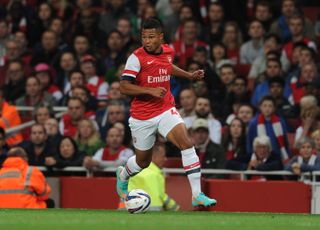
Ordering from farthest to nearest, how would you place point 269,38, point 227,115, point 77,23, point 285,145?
point 77,23 → point 269,38 → point 227,115 → point 285,145

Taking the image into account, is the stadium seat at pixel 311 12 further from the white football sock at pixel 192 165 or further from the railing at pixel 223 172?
the white football sock at pixel 192 165

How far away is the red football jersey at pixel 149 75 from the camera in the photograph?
1356 cm

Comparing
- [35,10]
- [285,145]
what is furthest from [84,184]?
[35,10]

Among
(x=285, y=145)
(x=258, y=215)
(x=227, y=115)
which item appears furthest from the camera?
(x=227, y=115)

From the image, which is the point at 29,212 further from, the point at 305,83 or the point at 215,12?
the point at 215,12

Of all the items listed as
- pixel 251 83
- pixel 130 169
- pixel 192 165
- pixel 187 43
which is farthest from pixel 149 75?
pixel 187 43

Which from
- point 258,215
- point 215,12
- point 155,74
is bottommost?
point 258,215

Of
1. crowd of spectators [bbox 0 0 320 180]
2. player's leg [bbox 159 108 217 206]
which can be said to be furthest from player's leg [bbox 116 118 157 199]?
crowd of spectators [bbox 0 0 320 180]

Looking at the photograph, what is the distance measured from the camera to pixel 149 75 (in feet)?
44.7

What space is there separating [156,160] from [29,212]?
344cm

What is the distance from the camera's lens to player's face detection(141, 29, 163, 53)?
13453mm

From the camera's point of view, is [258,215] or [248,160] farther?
[248,160]

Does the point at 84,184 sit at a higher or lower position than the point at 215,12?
lower

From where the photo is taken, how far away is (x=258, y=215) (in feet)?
44.0
